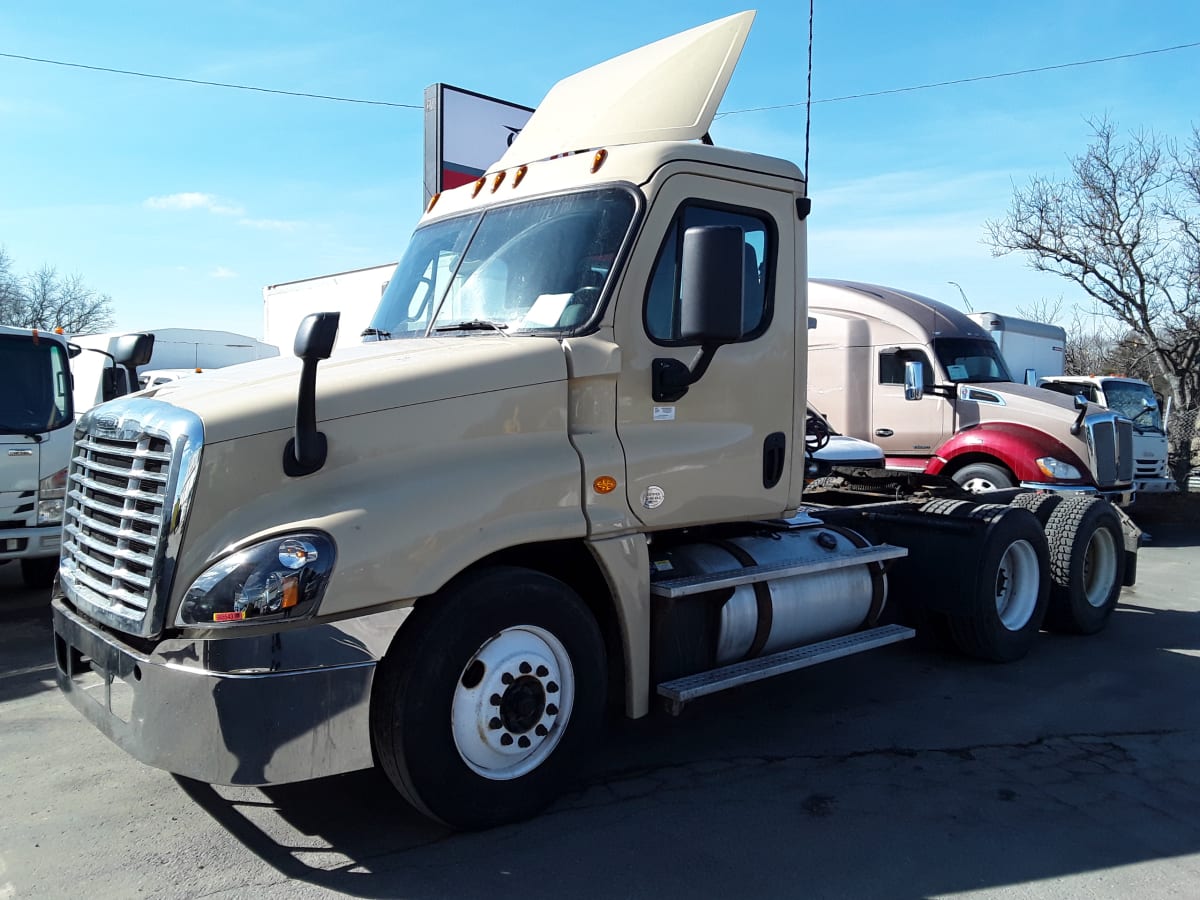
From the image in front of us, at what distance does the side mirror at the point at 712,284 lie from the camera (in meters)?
3.97

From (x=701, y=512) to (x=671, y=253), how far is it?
123 centimetres

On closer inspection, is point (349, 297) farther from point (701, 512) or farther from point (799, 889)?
point (799, 889)

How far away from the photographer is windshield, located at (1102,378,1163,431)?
52.3ft

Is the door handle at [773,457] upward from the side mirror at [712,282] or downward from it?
downward

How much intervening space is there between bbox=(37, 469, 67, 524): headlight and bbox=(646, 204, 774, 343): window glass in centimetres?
583

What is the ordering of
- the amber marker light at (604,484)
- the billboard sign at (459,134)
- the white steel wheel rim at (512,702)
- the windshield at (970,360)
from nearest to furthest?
the white steel wheel rim at (512,702) → the amber marker light at (604,484) → the windshield at (970,360) → the billboard sign at (459,134)

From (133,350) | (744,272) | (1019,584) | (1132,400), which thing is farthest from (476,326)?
(1132,400)

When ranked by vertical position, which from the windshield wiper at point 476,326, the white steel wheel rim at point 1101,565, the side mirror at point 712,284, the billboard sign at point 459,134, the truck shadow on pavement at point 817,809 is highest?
the billboard sign at point 459,134

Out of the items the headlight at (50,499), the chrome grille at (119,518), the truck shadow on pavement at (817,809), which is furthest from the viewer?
the headlight at (50,499)

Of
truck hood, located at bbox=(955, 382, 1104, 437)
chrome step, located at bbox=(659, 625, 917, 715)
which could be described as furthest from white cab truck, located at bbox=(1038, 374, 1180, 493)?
chrome step, located at bbox=(659, 625, 917, 715)

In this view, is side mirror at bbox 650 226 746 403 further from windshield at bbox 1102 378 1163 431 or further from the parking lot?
windshield at bbox 1102 378 1163 431

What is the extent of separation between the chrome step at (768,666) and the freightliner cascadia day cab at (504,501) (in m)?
0.03

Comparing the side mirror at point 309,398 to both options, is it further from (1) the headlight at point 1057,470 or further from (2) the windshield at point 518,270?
(1) the headlight at point 1057,470

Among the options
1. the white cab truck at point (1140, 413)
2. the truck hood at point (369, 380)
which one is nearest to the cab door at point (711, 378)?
the truck hood at point (369, 380)
